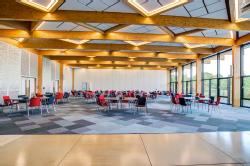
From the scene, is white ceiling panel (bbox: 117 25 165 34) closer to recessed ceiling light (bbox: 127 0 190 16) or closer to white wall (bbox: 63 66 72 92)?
recessed ceiling light (bbox: 127 0 190 16)

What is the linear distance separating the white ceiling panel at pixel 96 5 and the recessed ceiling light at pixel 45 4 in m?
0.28

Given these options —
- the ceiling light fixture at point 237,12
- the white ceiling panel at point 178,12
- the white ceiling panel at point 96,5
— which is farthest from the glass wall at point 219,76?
the white ceiling panel at point 96,5

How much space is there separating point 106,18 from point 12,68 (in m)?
7.39

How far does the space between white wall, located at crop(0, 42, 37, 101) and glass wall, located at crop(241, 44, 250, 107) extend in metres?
13.8

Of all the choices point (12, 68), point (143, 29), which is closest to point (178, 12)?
point (143, 29)

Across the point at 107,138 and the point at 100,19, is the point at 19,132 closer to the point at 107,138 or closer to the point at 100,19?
the point at 107,138

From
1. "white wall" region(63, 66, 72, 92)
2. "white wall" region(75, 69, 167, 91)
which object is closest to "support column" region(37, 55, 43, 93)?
"white wall" region(63, 66, 72, 92)

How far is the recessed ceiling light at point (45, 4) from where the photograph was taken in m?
5.62

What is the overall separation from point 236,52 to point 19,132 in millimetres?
11745

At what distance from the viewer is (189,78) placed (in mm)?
18562

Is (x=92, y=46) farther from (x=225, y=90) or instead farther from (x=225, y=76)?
(x=225, y=90)

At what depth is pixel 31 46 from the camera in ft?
36.2

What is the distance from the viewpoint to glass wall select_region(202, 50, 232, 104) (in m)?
12.0

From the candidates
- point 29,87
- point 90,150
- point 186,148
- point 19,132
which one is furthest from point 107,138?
point 29,87
